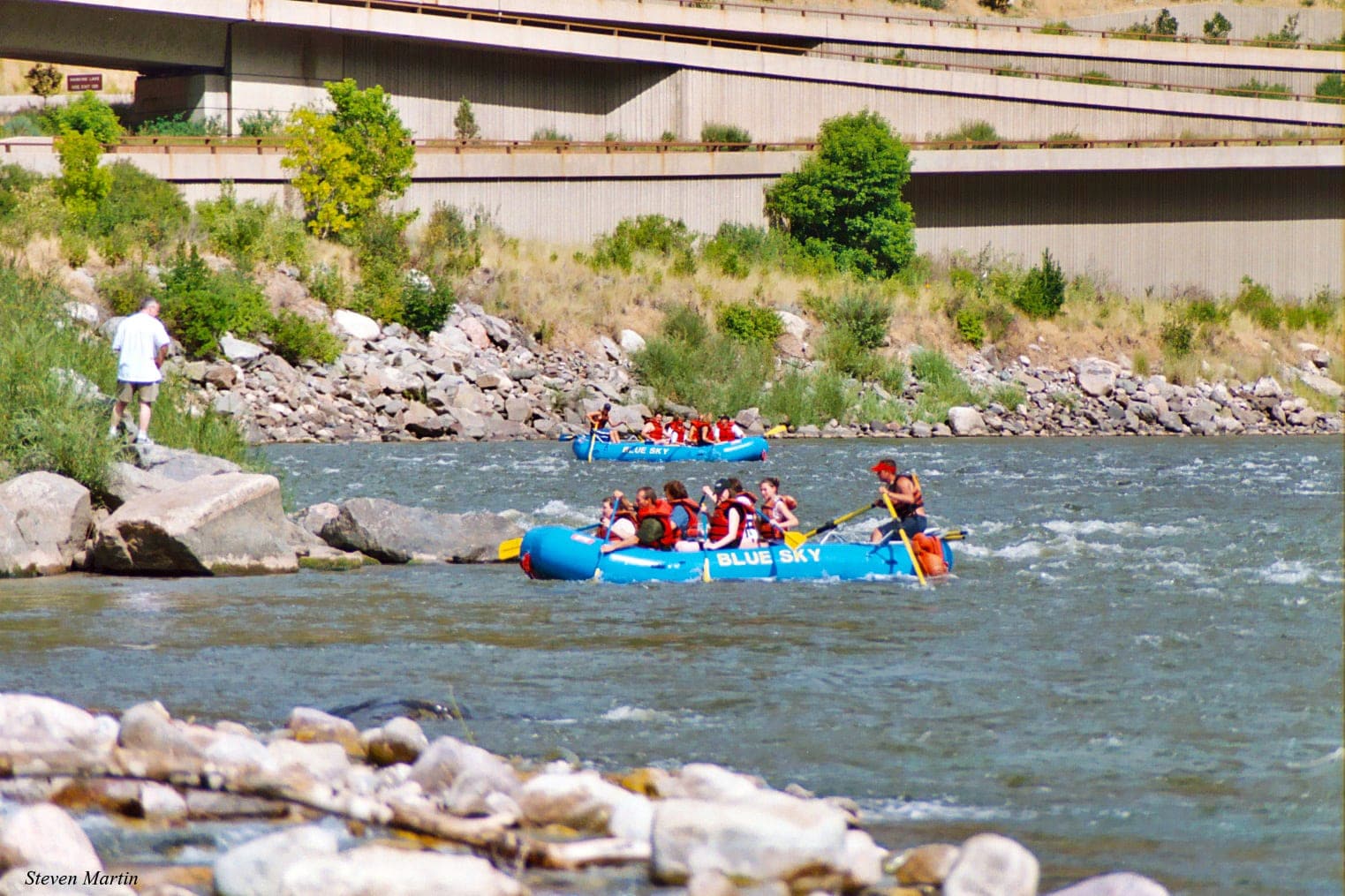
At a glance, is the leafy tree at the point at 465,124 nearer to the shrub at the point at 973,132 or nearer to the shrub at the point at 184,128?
the shrub at the point at 184,128

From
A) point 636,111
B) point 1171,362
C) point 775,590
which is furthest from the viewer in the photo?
point 636,111

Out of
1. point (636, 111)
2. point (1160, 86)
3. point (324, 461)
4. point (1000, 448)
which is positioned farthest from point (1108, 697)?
point (1160, 86)

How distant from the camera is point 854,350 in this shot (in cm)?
4050

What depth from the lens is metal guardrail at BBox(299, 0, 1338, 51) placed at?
44688 mm

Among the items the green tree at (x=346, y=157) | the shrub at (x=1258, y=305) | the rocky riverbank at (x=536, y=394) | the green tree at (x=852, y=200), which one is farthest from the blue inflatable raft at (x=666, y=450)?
the shrub at (x=1258, y=305)

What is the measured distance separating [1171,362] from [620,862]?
134ft

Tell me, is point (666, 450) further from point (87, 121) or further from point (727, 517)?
point (87, 121)

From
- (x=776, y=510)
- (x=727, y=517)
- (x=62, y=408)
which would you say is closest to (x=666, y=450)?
(x=776, y=510)

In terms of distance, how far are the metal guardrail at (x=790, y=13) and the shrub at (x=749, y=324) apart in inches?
422

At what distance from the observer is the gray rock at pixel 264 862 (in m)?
5.55

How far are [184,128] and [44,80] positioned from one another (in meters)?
20.7

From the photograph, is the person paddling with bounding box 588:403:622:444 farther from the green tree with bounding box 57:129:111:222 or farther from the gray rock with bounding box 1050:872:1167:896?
the gray rock with bounding box 1050:872:1167:896

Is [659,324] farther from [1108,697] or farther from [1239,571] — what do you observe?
[1108,697]

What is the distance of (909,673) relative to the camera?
1056 cm
